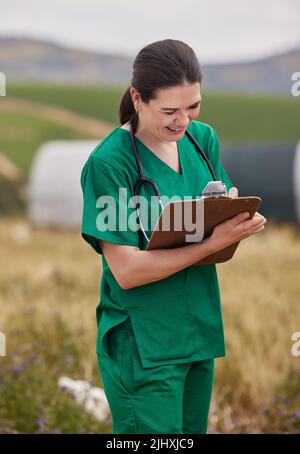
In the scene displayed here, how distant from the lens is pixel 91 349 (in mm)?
4613

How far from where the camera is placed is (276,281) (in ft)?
23.2

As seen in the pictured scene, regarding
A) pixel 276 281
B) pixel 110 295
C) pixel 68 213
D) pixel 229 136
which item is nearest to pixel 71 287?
pixel 276 281

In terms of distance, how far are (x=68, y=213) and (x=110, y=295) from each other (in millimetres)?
10146

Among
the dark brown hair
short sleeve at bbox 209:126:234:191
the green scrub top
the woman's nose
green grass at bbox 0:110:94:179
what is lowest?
the green scrub top

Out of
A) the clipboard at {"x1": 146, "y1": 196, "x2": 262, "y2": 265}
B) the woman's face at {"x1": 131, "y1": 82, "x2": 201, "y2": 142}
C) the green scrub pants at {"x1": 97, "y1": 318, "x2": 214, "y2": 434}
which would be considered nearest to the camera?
the clipboard at {"x1": 146, "y1": 196, "x2": 262, "y2": 265}

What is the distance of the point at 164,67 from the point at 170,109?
0.11m

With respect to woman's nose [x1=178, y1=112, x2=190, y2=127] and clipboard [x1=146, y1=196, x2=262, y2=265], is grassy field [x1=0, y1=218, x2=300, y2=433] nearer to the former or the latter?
clipboard [x1=146, y1=196, x2=262, y2=265]

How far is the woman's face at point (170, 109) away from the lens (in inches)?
92.5

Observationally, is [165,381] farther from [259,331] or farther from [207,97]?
[207,97]

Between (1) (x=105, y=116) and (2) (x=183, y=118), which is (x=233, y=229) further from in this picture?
(1) (x=105, y=116)

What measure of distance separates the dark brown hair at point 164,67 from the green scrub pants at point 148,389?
A: 2.11 feet

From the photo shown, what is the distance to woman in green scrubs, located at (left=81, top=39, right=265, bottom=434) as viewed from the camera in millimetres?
2365

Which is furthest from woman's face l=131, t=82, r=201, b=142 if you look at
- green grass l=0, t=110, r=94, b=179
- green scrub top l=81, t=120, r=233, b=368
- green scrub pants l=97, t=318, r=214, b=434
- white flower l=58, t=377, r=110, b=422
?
green grass l=0, t=110, r=94, b=179

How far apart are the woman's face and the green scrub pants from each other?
0.53 metres
